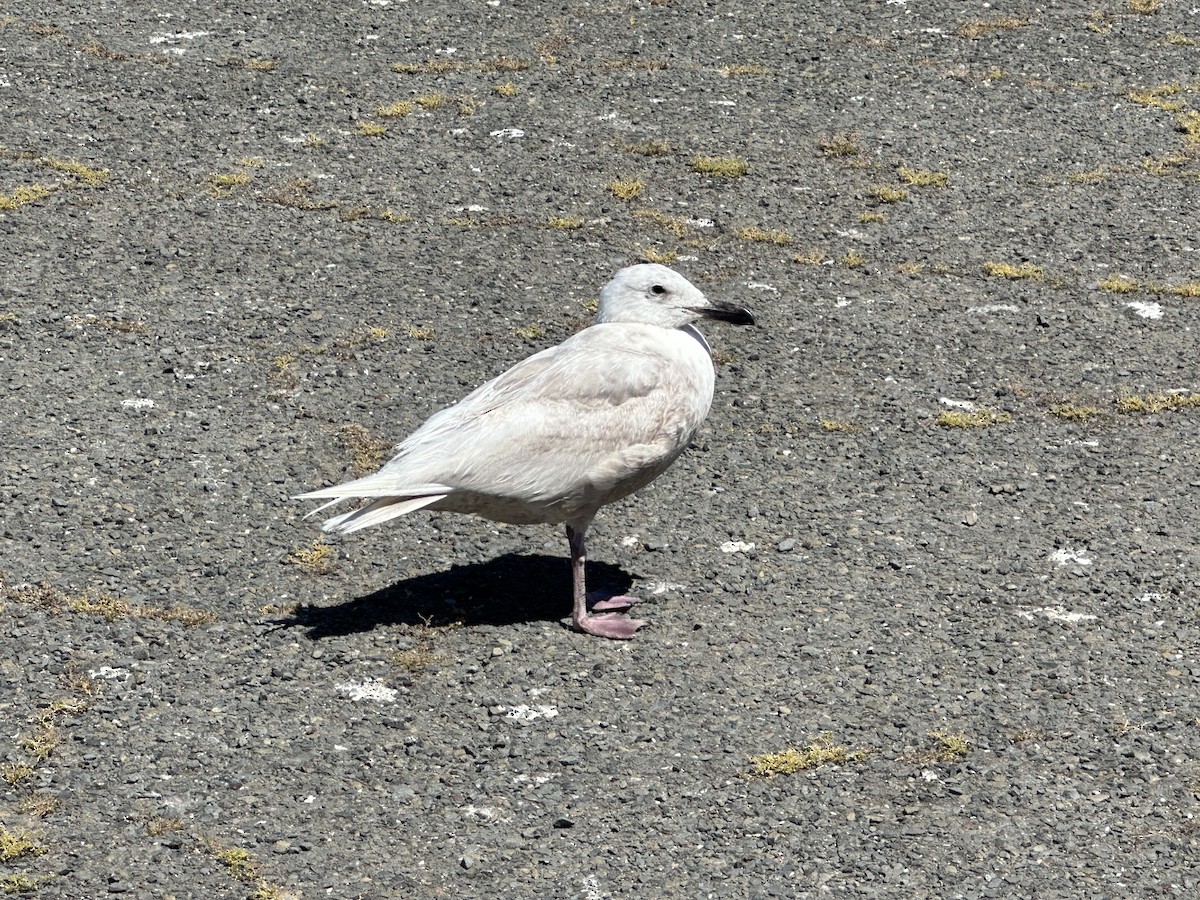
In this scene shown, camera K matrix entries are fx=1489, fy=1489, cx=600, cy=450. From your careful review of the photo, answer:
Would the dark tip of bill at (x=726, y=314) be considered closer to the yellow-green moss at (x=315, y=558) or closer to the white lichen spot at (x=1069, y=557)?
the white lichen spot at (x=1069, y=557)

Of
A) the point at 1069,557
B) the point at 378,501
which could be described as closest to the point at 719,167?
the point at 1069,557

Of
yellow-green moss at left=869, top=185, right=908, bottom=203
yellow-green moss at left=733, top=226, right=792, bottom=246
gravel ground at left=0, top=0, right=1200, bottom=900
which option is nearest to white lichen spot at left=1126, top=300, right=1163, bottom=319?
gravel ground at left=0, top=0, right=1200, bottom=900

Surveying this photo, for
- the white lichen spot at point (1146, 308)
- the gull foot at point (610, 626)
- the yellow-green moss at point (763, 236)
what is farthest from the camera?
the yellow-green moss at point (763, 236)

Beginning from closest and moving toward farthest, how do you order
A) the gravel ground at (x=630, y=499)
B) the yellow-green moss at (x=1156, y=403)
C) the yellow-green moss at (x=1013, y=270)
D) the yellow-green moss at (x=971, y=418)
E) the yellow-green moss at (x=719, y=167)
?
the gravel ground at (x=630, y=499) < the yellow-green moss at (x=971, y=418) < the yellow-green moss at (x=1156, y=403) < the yellow-green moss at (x=1013, y=270) < the yellow-green moss at (x=719, y=167)

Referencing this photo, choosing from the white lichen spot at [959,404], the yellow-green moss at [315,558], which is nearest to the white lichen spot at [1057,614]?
the white lichen spot at [959,404]

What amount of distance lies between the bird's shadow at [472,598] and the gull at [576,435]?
234mm

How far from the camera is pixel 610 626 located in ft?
24.6

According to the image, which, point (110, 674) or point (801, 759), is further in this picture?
point (110, 674)

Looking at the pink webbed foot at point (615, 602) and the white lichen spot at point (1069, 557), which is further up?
the white lichen spot at point (1069, 557)

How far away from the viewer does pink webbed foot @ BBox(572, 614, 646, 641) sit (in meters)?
7.47

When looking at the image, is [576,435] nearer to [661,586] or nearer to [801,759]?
[661,586]

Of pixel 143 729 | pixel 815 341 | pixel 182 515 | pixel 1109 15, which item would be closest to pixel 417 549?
pixel 182 515

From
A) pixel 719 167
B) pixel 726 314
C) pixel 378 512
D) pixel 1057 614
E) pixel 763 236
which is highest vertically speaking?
pixel 726 314

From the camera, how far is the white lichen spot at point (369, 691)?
6969 mm
